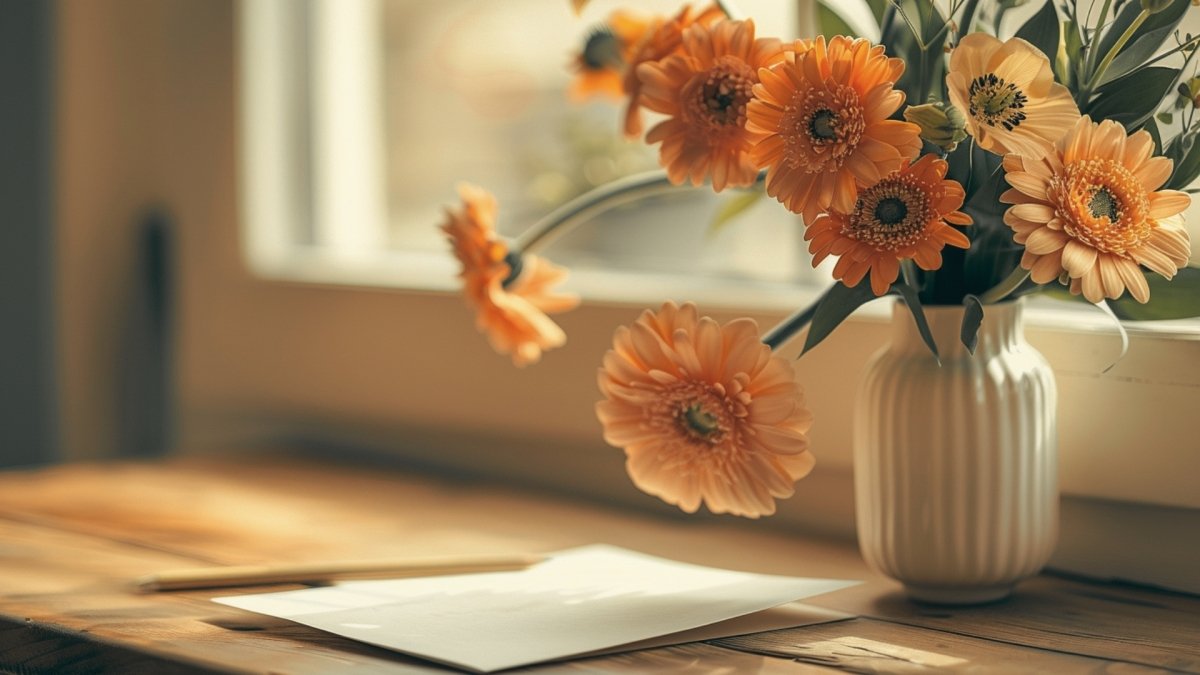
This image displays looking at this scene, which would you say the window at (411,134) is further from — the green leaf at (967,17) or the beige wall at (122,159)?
the green leaf at (967,17)

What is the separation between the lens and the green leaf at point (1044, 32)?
0.60m

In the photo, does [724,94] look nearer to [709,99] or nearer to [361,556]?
[709,99]

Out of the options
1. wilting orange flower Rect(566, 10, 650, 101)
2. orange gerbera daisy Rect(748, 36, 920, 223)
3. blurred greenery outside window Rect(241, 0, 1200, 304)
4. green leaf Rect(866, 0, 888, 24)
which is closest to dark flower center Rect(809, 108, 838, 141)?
orange gerbera daisy Rect(748, 36, 920, 223)

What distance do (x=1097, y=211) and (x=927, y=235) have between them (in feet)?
0.23

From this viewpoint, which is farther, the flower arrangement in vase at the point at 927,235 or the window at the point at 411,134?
the window at the point at 411,134

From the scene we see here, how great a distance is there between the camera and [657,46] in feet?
2.26

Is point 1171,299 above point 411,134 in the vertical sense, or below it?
below

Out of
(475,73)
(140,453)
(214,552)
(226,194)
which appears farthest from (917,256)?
(140,453)

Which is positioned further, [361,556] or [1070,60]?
[361,556]

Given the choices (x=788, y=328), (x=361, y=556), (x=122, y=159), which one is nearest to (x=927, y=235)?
(x=788, y=328)

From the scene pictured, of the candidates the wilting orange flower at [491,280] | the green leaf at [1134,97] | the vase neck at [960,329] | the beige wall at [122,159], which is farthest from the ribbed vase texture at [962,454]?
the beige wall at [122,159]

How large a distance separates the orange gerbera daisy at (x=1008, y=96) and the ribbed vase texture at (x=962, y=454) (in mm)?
115

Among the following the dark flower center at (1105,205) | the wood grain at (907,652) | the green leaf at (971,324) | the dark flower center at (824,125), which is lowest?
the wood grain at (907,652)

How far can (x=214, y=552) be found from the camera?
0.82 meters
